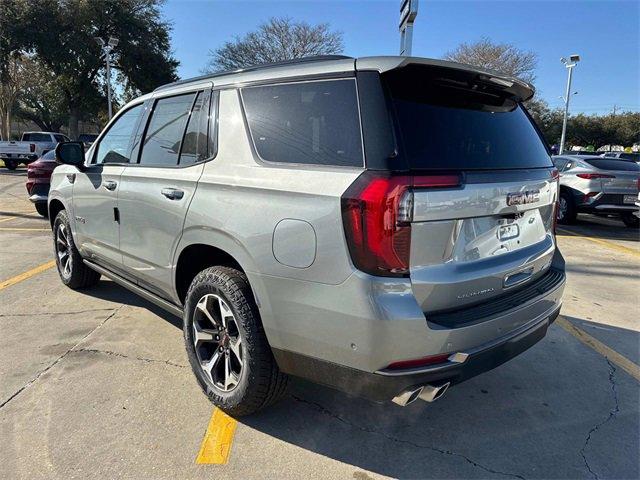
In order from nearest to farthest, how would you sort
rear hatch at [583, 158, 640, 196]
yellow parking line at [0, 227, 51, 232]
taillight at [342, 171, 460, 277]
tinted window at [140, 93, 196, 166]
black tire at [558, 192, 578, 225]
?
taillight at [342, 171, 460, 277] < tinted window at [140, 93, 196, 166] < yellow parking line at [0, 227, 51, 232] < rear hatch at [583, 158, 640, 196] < black tire at [558, 192, 578, 225]

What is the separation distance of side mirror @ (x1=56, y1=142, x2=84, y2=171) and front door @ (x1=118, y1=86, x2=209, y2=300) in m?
0.91

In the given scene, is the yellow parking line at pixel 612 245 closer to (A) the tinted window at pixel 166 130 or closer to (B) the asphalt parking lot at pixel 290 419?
(B) the asphalt parking lot at pixel 290 419

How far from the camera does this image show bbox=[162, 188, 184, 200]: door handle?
294cm

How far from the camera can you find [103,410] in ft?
9.26

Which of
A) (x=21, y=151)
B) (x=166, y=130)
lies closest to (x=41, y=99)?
(x=21, y=151)

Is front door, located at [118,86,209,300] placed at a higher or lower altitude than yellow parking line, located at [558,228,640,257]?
higher

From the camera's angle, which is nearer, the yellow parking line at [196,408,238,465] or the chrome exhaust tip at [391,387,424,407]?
the chrome exhaust tip at [391,387,424,407]

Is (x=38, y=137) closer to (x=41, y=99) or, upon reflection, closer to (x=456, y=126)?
(x=456, y=126)

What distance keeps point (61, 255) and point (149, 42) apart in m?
32.5

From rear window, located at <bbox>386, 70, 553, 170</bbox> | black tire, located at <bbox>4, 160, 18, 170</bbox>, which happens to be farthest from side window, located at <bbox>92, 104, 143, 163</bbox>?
black tire, located at <bbox>4, 160, 18, 170</bbox>

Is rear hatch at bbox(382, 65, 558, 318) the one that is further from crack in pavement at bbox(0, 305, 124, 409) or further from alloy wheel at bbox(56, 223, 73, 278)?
alloy wheel at bbox(56, 223, 73, 278)

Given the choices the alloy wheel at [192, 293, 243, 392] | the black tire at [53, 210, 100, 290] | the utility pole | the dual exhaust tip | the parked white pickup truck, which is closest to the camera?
the dual exhaust tip

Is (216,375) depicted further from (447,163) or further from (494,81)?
(494,81)

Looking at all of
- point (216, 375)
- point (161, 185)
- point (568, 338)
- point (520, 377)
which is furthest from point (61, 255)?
point (568, 338)
